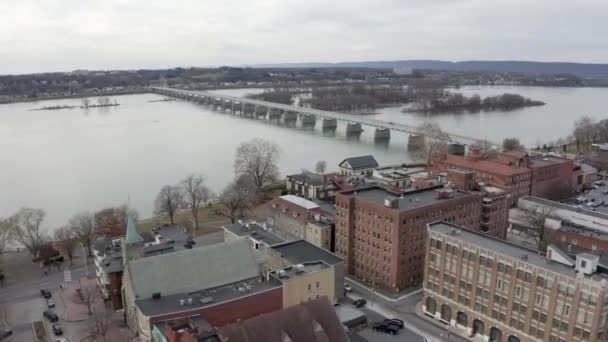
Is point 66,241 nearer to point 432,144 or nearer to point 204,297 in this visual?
point 204,297

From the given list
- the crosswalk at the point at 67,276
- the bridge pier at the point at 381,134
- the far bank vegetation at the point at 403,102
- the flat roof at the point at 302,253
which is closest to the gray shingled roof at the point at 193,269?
the flat roof at the point at 302,253

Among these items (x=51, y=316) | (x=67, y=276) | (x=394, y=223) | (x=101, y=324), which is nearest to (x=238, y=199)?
(x=67, y=276)

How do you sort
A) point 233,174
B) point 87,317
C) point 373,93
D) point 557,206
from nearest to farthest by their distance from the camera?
point 87,317 < point 557,206 < point 233,174 < point 373,93

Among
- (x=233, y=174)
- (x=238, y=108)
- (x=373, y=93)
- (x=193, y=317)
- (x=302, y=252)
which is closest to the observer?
(x=193, y=317)

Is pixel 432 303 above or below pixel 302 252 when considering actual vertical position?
below

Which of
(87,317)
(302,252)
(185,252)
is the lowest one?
(87,317)

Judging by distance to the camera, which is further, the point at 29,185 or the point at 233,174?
the point at 233,174

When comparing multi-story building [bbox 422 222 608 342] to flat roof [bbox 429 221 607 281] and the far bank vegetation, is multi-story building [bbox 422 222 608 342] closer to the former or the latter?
flat roof [bbox 429 221 607 281]

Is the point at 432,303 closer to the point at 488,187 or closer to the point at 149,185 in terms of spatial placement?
the point at 488,187

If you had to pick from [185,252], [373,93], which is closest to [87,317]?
[185,252]
